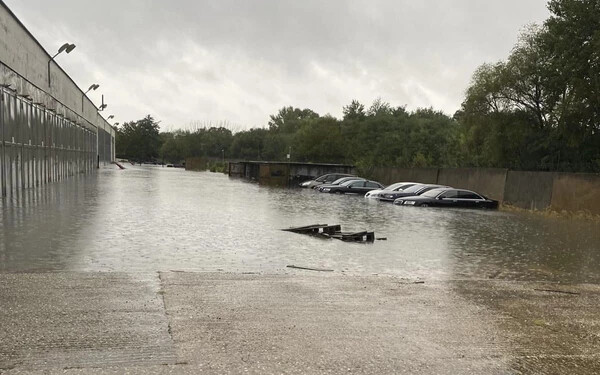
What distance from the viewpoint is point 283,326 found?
21.5 feet

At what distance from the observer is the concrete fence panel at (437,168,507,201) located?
1374 inches

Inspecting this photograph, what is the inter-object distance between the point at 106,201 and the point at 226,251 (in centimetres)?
1248

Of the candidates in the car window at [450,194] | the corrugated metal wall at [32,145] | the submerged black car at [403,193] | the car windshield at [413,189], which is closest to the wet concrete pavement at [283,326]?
the corrugated metal wall at [32,145]

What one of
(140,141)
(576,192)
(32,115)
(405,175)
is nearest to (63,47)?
(32,115)

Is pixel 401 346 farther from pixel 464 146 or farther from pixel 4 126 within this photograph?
pixel 464 146

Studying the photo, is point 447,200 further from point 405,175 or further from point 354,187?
point 405,175

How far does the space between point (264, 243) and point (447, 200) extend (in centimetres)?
1864

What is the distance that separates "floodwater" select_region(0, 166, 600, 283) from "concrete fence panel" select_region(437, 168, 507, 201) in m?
12.6

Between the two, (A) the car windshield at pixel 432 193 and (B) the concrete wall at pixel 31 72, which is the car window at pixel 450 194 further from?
(B) the concrete wall at pixel 31 72

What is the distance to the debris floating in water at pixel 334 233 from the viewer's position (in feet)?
48.4

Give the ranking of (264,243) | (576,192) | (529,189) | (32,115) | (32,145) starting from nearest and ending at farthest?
(264,243) → (576,192) → (32,115) → (32,145) → (529,189)

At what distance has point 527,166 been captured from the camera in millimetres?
37781

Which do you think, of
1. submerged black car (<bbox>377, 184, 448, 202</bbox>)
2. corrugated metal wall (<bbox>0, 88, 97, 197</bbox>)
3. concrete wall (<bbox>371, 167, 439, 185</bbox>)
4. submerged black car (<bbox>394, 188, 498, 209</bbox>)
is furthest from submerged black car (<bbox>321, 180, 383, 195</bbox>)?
corrugated metal wall (<bbox>0, 88, 97, 197</bbox>)

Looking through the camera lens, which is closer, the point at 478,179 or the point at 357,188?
the point at 478,179
